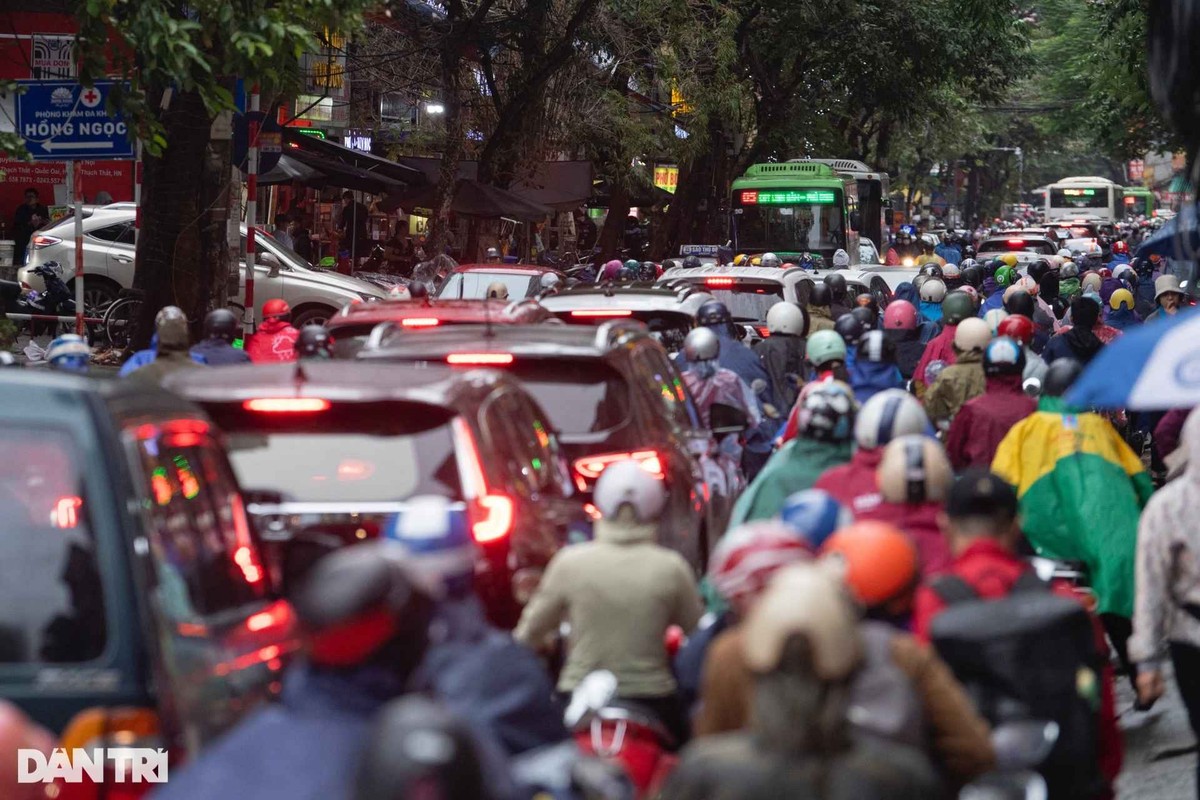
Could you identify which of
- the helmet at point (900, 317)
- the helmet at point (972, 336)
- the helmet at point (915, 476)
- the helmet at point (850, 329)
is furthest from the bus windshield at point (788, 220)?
the helmet at point (915, 476)

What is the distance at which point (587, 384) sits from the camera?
8.84 meters

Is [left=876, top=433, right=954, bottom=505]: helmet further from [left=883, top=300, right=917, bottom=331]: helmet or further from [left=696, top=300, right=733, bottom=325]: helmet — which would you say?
[left=883, top=300, right=917, bottom=331]: helmet

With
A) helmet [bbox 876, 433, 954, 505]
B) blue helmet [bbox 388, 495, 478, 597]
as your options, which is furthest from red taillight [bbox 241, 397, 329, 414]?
blue helmet [bbox 388, 495, 478, 597]

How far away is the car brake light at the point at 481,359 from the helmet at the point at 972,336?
14.8 feet

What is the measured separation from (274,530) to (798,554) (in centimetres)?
237

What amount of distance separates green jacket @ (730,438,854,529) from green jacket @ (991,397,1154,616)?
158cm

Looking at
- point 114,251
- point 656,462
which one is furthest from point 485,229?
point 656,462

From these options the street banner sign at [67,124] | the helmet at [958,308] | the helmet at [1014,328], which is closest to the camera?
the helmet at [1014,328]

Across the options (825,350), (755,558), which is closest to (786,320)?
(825,350)

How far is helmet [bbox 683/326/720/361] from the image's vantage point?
39.6 ft

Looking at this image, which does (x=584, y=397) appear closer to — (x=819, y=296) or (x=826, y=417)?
(x=826, y=417)

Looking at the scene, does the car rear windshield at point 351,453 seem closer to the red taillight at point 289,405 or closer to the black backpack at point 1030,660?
the red taillight at point 289,405

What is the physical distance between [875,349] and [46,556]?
301 inches

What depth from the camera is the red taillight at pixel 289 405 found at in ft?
21.5
